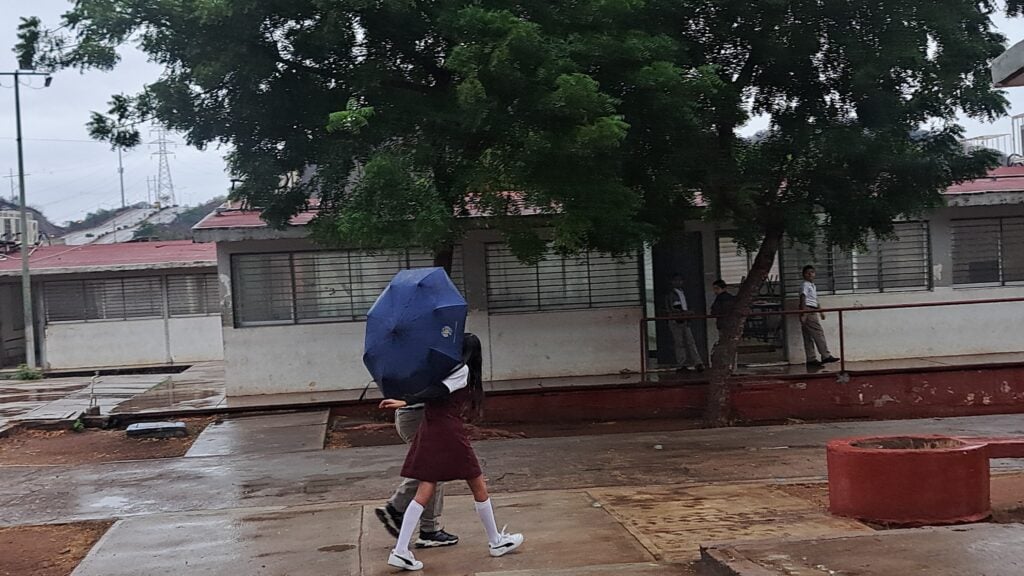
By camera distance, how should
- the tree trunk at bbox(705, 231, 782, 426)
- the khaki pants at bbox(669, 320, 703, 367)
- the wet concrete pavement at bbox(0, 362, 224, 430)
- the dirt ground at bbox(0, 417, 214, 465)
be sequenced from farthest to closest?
the khaki pants at bbox(669, 320, 703, 367)
the wet concrete pavement at bbox(0, 362, 224, 430)
the tree trunk at bbox(705, 231, 782, 426)
the dirt ground at bbox(0, 417, 214, 465)

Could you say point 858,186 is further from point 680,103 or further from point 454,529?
point 454,529

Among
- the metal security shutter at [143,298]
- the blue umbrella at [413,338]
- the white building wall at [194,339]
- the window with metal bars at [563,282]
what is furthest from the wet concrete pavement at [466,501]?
the metal security shutter at [143,298]

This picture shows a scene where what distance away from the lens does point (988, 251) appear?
1542 centimetres

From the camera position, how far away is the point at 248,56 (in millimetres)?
9352

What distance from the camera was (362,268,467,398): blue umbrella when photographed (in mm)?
5398

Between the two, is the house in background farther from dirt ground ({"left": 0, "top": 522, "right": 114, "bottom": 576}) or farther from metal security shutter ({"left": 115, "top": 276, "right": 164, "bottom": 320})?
dirt ground ({"left": 0, "top": 522, "right": 114, "bottom": 576})

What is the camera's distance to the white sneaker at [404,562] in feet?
18.0

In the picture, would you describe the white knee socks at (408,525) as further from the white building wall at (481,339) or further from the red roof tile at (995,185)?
the red roof tile at (995,185)

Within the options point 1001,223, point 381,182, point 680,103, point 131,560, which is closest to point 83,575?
point 131,560

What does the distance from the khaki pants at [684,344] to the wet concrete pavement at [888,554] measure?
8524mm

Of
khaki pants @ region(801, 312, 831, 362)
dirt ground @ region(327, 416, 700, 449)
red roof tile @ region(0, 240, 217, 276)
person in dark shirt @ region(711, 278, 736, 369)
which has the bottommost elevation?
dirt ground @ region(327, 416, 700, 449)

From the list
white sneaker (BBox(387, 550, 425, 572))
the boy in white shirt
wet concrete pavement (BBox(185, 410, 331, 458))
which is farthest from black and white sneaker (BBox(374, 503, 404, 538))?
the boy in white shirt

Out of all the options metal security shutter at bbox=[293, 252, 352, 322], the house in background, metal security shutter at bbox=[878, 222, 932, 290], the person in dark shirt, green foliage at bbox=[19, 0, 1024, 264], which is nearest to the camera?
green foliage at bbox=[19, 0, 1024, 264]

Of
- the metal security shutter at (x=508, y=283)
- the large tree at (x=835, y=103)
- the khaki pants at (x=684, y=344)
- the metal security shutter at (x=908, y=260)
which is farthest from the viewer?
the metal security shutter at (x=908, y=260)
